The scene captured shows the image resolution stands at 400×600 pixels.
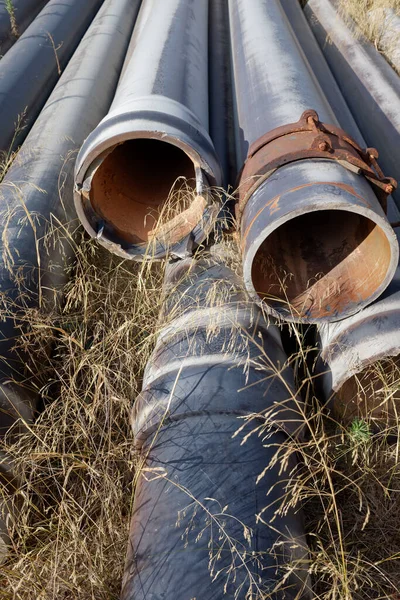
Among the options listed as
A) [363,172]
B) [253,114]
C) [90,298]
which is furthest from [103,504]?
[253,114]

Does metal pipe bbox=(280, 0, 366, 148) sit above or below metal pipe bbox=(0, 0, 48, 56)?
below

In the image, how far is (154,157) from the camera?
7.88ft

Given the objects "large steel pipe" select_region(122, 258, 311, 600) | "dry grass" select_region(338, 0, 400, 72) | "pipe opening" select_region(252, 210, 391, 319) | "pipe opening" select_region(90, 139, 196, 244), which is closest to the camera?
"large steel pipe" select_region(122, 258, 311, 600)

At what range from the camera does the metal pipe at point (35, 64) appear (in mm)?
2449

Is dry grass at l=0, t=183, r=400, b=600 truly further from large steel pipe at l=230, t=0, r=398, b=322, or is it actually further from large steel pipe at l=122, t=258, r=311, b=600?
large steel pipe at l=230, t=0, r=398, b=322

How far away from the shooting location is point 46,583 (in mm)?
1281

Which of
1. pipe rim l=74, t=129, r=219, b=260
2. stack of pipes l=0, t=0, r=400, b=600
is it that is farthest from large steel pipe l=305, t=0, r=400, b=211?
pipe rim l=74, t=129, r=219, b=260

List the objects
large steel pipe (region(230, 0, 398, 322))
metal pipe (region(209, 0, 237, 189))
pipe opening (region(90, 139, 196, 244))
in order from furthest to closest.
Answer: metal pipe (region(209, 0, 237, 189)) → pipe opening (region(90, 139, 196, 244)) → large steel pipe (region(230, 0, 398, 322))

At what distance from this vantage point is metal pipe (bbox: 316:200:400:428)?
1.45 m

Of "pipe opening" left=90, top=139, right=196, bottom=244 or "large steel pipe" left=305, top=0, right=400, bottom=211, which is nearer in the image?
"pipe opening" left=90, top=139, right=196, bottom=244

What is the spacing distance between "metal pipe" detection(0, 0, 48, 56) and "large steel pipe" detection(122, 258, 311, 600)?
2.66m

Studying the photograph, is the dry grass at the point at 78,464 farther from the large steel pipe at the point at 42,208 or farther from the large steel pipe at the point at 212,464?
the large steel pipe at the point at 212,464

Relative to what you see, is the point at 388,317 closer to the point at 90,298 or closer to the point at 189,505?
the point at 189,505

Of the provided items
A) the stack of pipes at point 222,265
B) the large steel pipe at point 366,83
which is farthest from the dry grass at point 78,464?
the large steel pipe at point 366,83
